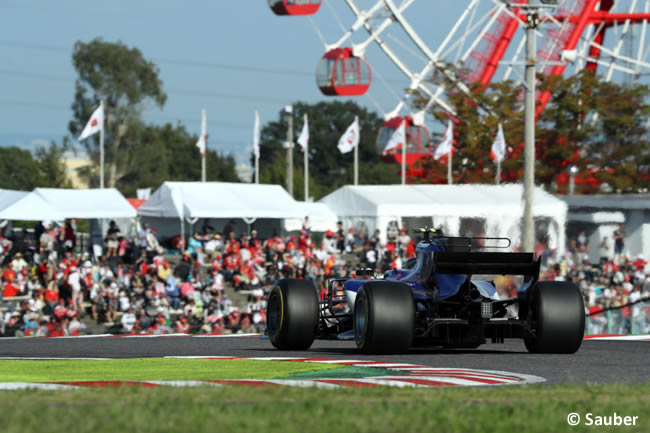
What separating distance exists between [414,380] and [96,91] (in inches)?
3031

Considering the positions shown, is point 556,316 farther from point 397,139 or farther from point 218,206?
point 397,139

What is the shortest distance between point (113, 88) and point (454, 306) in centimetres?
7298

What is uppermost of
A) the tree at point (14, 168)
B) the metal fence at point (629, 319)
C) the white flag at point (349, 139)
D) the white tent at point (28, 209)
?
the tree at point (14, 168)

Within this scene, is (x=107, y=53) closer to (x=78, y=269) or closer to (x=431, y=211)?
(x=431, y=211)

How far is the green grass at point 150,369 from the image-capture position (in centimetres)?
Answer: 1050

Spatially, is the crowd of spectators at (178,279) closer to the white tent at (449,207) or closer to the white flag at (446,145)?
the white tent at (449,207)

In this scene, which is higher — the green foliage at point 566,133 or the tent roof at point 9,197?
the green foliage at point 566,133

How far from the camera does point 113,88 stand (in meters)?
83.3

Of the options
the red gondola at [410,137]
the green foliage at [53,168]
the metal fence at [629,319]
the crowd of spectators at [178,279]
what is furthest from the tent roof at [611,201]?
the green foliage at [53,168]

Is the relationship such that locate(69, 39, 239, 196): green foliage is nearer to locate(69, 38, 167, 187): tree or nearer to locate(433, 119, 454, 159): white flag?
locate(69, 38, 167, 187): tree

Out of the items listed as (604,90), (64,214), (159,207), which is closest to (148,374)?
(64,214)

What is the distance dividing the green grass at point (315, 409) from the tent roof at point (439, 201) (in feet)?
69.9

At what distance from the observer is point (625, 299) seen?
2702 centimetres

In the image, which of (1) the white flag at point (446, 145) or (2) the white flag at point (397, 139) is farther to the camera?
(2) the white flag at point (397, 139)
